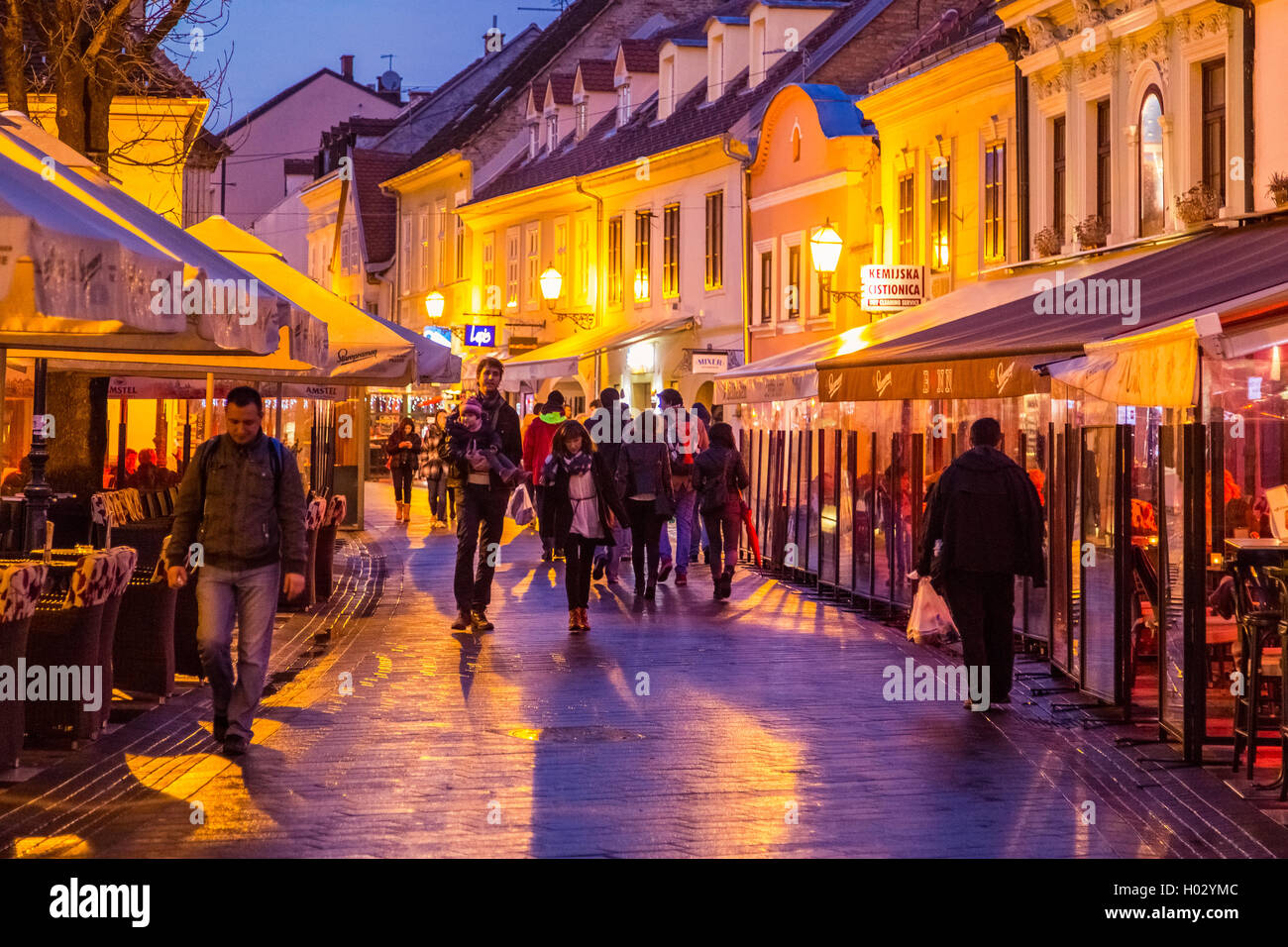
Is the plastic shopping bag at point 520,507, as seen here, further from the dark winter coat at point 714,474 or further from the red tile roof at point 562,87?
the red tile roof at point 562,87

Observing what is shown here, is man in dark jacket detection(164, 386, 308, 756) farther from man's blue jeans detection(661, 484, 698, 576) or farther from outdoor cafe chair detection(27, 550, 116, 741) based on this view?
man's blue jeans detection(661, 484, 698, 576)

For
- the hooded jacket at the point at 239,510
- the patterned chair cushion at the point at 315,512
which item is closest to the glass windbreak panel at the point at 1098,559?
the hooded jacket at the point at 239,510

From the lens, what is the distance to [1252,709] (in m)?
9.20

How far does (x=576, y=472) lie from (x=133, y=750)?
6452 millimetres

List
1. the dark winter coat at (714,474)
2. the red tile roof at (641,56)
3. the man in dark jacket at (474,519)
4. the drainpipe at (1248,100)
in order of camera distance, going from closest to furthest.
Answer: the man in dark jacket at (474,519) < the dark winter coat at (714,474) < the drainpipe at (1248,100) < the red tile roof at (641,56)

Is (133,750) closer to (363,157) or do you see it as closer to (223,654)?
(223,654)

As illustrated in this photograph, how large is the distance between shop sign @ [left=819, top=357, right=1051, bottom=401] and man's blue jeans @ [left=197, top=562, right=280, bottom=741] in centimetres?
555

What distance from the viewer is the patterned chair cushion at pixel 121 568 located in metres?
9.91

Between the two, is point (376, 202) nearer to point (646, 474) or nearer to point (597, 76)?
point (597, 76)

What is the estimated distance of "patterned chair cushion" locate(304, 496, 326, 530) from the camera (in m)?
15.7

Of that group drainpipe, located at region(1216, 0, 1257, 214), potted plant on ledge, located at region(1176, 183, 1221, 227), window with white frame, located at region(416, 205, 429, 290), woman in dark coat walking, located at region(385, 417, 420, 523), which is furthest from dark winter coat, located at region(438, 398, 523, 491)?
window with white frame, located at region(416, 205, 429, 290)

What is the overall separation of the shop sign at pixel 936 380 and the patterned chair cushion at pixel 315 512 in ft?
14.7
